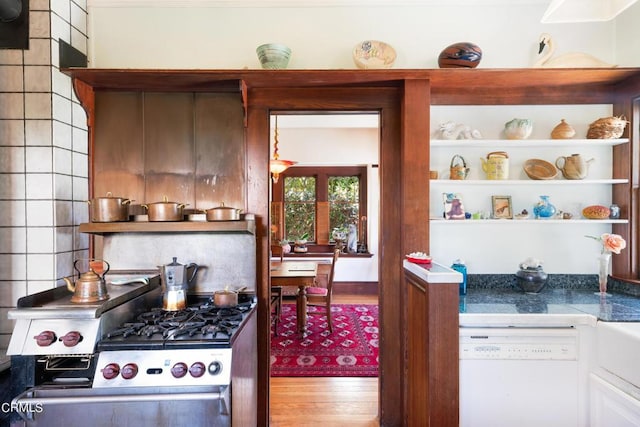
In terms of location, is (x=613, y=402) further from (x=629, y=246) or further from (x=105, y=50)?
(x=105, y=50)

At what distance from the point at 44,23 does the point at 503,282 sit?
3380 mm

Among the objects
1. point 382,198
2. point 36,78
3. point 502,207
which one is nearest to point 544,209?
point 502,207

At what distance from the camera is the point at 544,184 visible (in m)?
2.27

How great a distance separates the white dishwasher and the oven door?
127 cm

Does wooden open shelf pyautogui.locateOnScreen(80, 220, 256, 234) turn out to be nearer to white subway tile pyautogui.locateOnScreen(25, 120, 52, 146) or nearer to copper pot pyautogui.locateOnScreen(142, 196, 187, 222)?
copper pot pyautogui.locateOnScreen(142, 196, 187, 222)

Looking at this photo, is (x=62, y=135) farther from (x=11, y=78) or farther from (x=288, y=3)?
(x=288, y=3)

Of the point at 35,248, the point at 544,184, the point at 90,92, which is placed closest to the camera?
the point at 35,248

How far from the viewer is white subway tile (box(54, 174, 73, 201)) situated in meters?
1.90

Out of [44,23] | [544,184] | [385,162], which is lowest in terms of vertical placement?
[544,184]

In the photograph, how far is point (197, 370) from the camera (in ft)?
4.53

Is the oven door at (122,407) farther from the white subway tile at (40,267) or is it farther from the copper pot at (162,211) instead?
the copper pot at (162,211)

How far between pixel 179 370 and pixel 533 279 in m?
2.15

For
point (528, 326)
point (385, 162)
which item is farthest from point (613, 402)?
point (385, 162)

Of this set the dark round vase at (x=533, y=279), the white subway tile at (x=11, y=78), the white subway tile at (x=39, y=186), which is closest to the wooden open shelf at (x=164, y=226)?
the white subway tile at (x=39, y=186)
